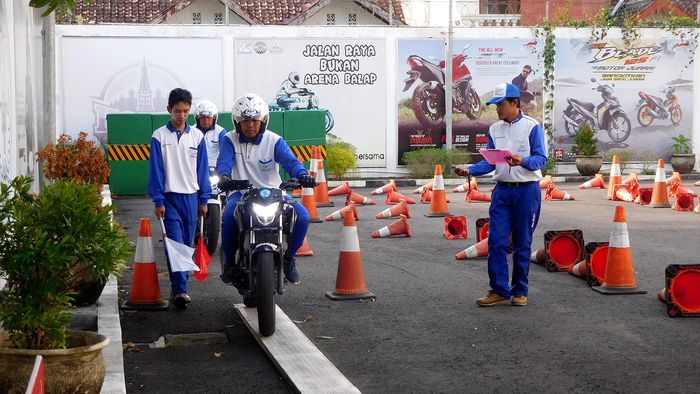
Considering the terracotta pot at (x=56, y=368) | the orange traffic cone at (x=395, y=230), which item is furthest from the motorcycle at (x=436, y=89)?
the terracotta pot at (x=56, y=368)

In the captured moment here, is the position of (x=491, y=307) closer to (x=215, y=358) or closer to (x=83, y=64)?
(x=215, y=358)

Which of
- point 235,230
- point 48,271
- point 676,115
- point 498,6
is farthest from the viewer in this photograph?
point 498,6

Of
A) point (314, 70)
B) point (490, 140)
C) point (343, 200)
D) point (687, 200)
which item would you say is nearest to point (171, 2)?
point (314, 70)

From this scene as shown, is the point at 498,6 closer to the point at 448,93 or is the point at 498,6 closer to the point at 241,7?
the point at 241,7

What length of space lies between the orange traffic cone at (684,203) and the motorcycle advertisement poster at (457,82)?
11.6 metres

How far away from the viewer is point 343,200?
68.5 feet

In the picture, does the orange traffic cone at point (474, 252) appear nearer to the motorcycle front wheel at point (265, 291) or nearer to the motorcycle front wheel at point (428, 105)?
the motorcycle front wheel at point (265, 291)

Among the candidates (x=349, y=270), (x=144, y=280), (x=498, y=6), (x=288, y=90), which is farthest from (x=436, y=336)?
(x=498, y=6)

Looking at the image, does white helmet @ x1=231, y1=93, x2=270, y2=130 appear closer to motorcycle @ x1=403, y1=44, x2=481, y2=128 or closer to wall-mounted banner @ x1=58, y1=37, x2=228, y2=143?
wall-mounted banner @ x1=58, y1=37, x2=228, y2=143

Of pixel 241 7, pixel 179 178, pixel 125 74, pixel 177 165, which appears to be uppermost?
pixel 241 7

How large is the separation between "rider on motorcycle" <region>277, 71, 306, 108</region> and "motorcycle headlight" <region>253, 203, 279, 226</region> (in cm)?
2088

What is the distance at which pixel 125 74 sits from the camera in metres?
27.2

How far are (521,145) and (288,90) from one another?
778 inches

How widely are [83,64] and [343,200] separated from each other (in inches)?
384
